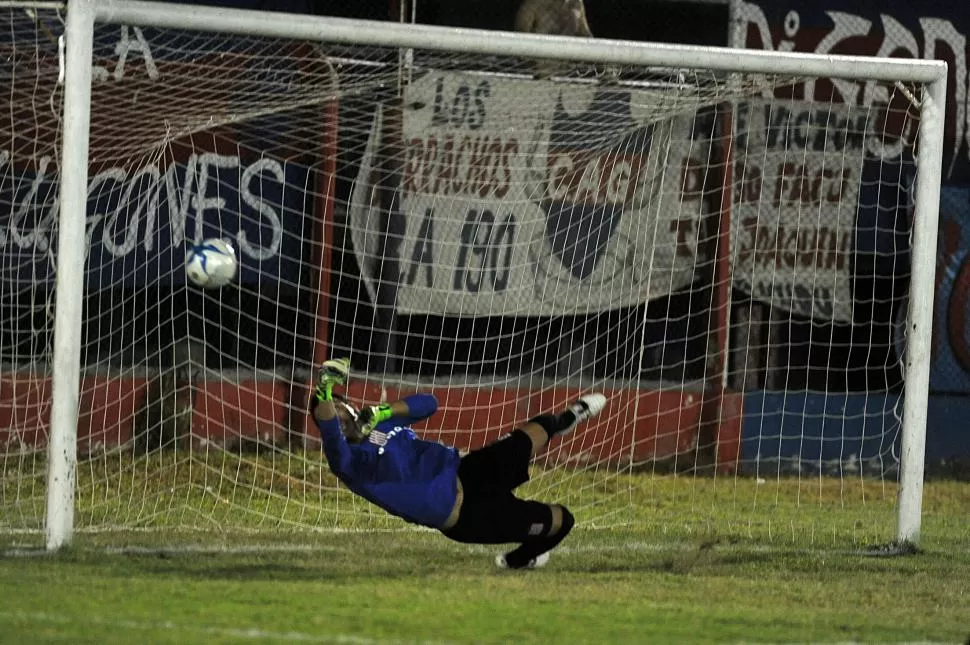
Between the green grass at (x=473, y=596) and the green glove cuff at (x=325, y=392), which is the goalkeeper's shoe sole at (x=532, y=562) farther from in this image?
the green glove cuff at (x=325, y=392)

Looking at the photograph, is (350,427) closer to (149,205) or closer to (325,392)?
(325,392)

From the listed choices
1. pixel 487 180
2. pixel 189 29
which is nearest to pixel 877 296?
pixel 487 180

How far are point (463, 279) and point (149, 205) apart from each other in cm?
244

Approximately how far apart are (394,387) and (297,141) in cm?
198

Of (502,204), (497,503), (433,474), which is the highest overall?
(502,204)

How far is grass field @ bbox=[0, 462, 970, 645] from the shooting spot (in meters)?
6.43

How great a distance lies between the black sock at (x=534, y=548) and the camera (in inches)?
327

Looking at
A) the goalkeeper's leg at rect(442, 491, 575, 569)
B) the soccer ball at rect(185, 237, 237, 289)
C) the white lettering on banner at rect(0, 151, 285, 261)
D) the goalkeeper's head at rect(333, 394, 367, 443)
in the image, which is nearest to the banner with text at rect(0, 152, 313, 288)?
the white lettering on banner at rect(0, 151, 285, 261)

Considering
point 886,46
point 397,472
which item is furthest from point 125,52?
point 886,46

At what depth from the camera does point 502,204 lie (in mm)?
12727

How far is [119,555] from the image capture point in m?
8.22

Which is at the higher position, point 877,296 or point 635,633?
point 877,296

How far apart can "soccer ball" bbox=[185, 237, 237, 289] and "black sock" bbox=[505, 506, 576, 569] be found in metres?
→ 2.03

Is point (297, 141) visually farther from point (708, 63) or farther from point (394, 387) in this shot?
point (708, 63)
